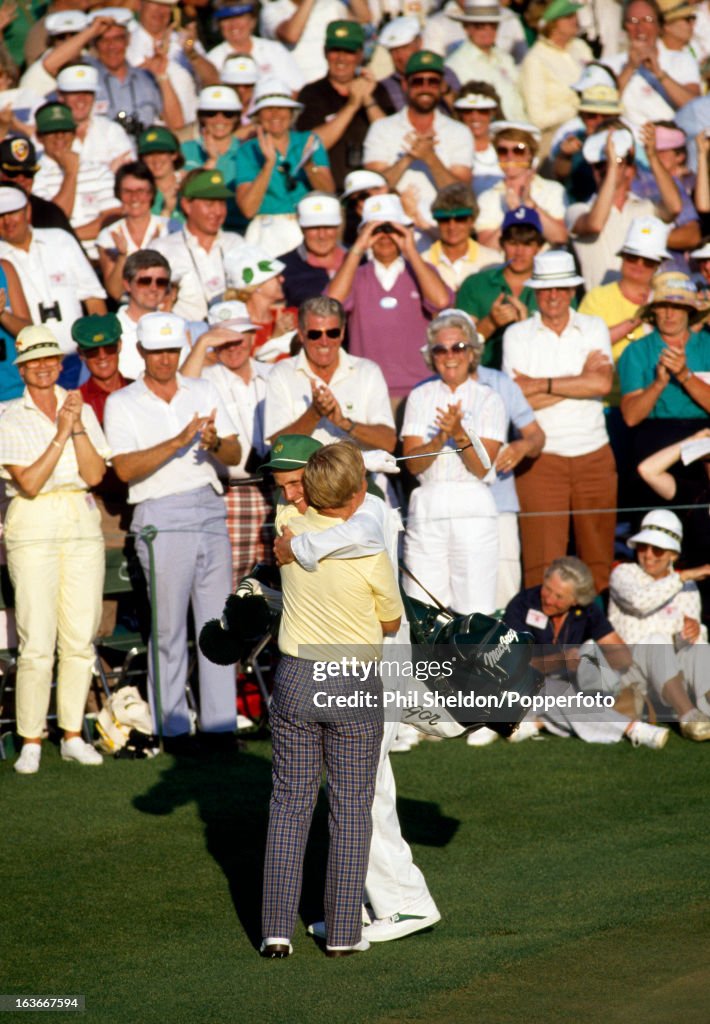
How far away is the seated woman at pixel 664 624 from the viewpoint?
31.8 feet

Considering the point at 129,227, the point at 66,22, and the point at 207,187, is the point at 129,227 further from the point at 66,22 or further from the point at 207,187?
the point at 66,22

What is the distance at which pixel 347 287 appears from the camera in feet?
35.0

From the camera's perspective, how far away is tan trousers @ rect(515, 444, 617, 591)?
10203mm

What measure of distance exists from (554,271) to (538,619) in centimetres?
239

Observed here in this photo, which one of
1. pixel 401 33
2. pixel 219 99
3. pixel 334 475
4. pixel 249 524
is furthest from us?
pixel 401 33

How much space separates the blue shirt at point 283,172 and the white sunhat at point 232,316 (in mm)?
1945

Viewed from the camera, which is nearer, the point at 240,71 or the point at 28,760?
the point at 28,760

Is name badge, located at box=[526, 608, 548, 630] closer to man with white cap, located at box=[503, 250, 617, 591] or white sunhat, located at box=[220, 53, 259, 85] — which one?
man with white cap, located at box=[503, 250, 617, 591]

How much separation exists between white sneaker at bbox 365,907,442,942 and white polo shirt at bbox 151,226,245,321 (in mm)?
5647

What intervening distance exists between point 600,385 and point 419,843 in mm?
3639

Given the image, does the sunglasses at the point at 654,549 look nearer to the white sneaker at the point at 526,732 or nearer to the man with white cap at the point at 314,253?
the white sneaker at the point at 526,732

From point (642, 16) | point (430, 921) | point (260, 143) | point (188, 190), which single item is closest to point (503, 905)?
point (430, 921)

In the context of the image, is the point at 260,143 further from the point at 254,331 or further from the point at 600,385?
the point at 600,385

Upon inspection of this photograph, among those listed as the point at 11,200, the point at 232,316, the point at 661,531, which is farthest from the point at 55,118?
the point at 661,531
